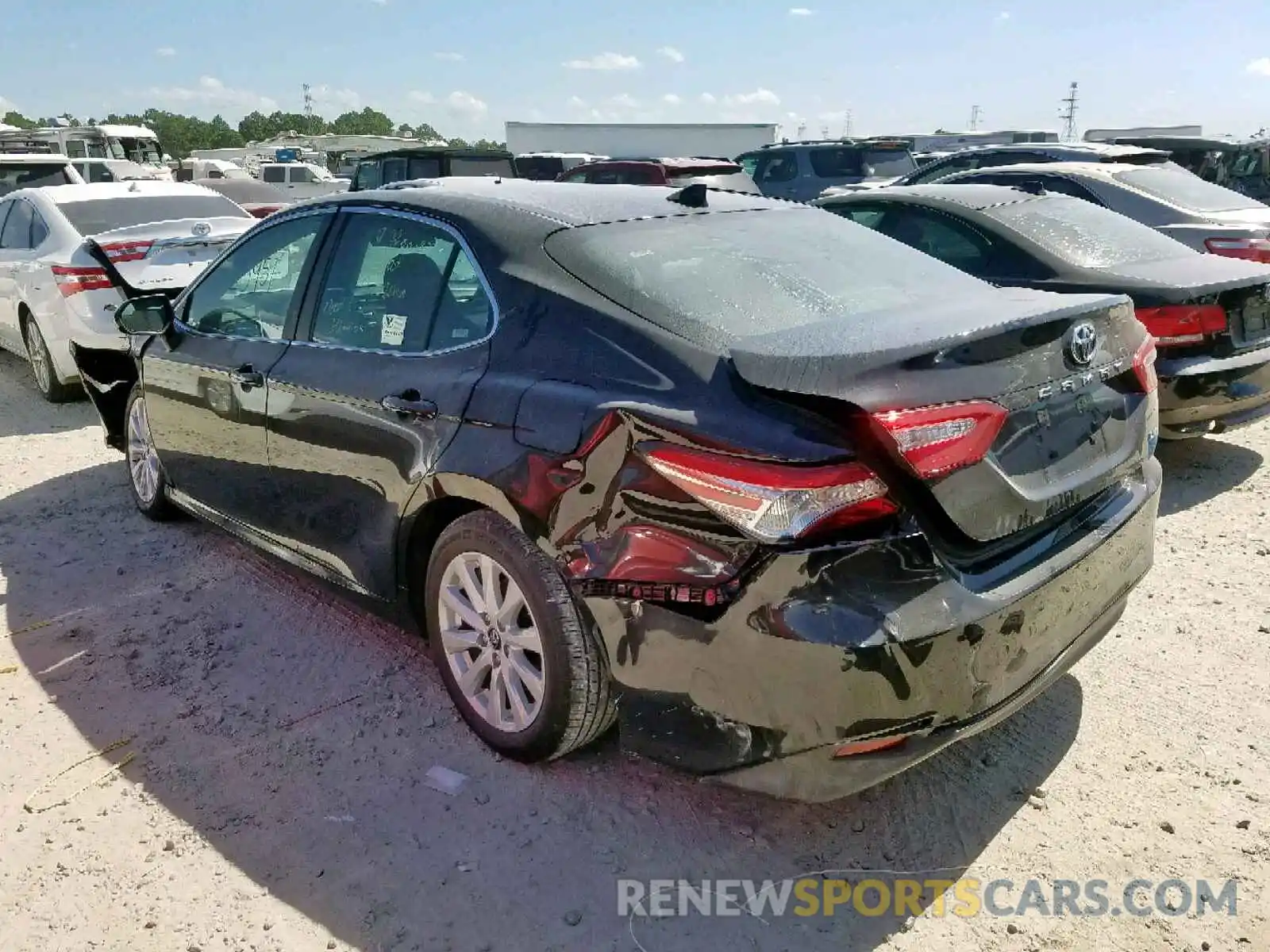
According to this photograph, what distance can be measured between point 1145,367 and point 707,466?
1.56 m

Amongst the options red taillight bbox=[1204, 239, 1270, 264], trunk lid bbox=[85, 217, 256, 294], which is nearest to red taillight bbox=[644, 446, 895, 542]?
red taillight bbox=[1204, 239, 1270, 264]

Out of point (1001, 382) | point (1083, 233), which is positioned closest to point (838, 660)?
point (1001, 382)

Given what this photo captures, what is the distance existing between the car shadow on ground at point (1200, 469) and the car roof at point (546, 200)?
2.89 m

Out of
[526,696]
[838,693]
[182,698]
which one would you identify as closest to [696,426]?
[838,693]

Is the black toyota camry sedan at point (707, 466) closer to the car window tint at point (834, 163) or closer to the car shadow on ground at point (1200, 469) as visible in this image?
the car shadow on ground at point (1200, 469)

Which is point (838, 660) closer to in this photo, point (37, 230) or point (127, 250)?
point (127, 250)

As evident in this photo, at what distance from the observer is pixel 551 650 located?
272 cm

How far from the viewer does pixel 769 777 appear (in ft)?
7.87

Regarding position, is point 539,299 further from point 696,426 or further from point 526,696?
point 526,696

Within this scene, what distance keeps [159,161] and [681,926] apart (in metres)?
31.4

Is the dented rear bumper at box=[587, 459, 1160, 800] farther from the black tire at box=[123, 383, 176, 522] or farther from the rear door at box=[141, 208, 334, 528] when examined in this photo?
the black tire at box=[123, 383, 176, 522]

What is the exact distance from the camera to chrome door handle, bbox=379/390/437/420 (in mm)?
2969

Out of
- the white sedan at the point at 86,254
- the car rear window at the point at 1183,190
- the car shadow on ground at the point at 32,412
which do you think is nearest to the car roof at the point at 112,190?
the white sedan at the point at 86,254

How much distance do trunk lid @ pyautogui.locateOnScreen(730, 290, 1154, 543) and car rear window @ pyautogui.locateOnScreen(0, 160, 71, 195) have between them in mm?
13839
